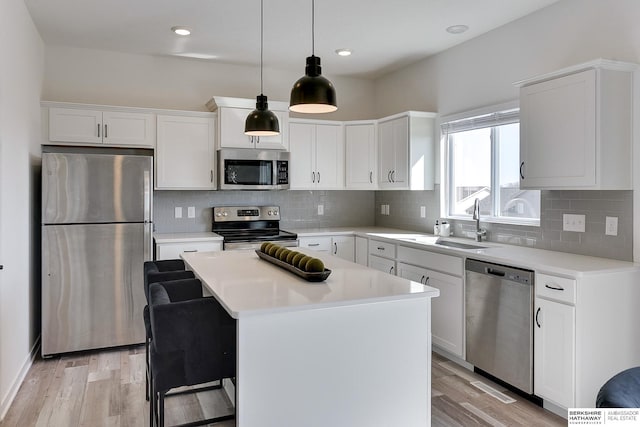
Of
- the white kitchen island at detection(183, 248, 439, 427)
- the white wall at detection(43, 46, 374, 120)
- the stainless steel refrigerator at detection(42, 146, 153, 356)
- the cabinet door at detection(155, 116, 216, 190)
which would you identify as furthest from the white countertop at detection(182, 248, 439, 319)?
the white wall at detection(43, 46, 374, 120)

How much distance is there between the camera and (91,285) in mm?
3836

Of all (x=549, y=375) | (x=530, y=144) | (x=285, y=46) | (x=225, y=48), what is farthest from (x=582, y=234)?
(x=225, y=48)

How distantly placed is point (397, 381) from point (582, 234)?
184 cm

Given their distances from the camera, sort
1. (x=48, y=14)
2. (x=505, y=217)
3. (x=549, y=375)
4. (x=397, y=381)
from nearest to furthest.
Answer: (x=397, y=381), (x=549, y=375), (x=48, y=14), (x=505, y=217)

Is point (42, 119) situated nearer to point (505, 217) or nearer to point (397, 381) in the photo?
point (397, 381)

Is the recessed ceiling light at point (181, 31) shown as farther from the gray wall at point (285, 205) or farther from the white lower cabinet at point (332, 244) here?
the white lower cabinet at point (332, 244)

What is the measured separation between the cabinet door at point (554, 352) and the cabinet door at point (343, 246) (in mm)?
2309

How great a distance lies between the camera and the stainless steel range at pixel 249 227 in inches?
173

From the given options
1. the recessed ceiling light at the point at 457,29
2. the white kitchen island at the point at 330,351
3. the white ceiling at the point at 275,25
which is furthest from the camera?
the recessed ceiling light at the point at 457,29

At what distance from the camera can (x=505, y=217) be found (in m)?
3.83

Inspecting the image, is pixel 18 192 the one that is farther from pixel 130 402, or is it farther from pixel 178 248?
pixel 130 402

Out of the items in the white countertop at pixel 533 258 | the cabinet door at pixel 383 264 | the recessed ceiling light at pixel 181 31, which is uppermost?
the recessed ceiling light at pixel 181 31

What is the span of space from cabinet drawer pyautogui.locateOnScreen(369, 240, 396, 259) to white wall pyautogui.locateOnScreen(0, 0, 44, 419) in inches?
115

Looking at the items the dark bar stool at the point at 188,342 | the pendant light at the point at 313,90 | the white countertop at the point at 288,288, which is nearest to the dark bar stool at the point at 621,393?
the white countertop at the point at 288,288
